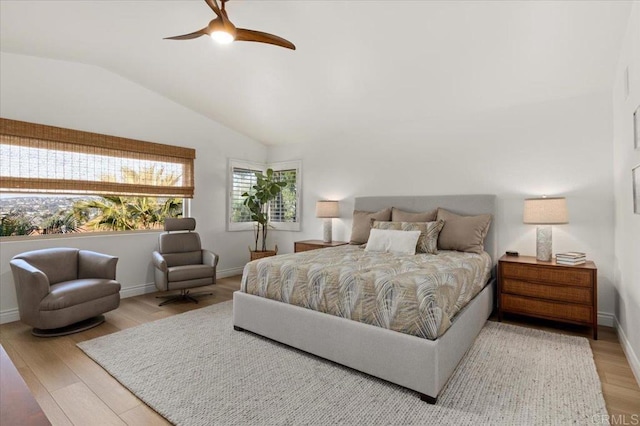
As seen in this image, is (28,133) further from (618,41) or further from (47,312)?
(618,41)

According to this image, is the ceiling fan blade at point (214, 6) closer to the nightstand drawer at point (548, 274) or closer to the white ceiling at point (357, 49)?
the white ceiling at point (357, 49)

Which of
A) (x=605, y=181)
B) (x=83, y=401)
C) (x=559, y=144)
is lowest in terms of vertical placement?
(x=83, y=401)

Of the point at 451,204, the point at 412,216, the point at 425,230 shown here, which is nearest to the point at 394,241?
the point at 425,230

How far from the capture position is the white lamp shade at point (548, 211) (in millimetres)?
3334

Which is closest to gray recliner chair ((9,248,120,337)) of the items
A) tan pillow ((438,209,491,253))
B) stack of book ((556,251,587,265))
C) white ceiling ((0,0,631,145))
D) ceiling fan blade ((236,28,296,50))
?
white ceiling ((0,0,631,145))

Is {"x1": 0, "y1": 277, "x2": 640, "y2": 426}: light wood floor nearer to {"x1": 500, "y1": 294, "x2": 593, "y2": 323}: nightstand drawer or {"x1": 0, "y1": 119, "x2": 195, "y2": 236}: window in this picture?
{"x1": 500, "y1": 294, "x2": 593, "y2": 323}: nightstand drawer

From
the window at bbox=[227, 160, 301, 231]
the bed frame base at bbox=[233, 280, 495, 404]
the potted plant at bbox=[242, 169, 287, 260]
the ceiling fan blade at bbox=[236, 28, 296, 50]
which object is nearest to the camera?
the bed frame base at bbox=[233, 280, 495, 404]

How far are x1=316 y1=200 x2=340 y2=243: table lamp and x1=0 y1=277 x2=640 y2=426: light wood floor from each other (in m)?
2.76

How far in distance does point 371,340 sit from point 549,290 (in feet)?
7.02

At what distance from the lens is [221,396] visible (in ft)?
7.07

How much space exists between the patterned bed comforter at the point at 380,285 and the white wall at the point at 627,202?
1.11 meters

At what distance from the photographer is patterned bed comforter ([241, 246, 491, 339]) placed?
7.18ft

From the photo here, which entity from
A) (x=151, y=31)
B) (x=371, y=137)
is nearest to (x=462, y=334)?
(x=371, y=137)

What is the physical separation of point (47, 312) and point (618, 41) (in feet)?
18.4
